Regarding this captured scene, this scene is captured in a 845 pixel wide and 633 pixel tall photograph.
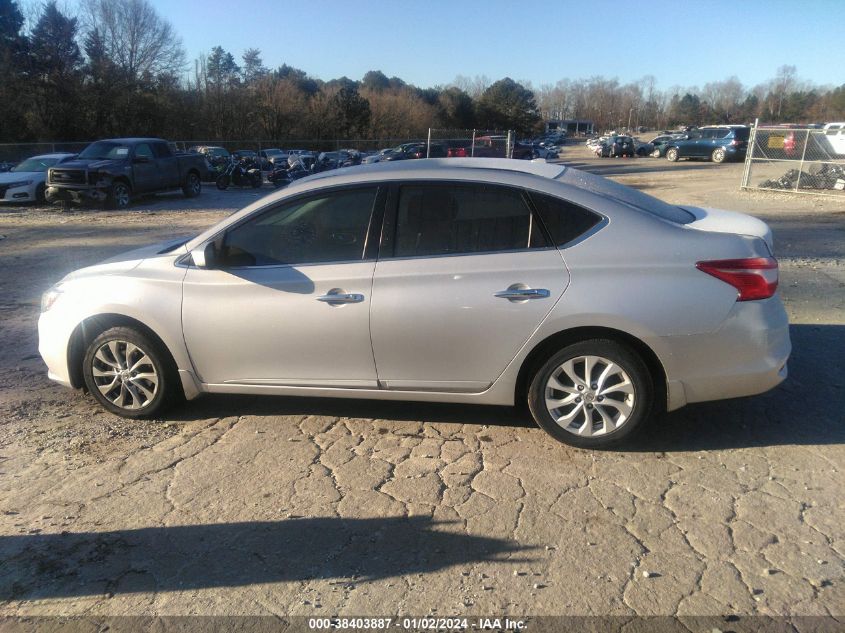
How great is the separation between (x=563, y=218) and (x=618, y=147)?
176 ft

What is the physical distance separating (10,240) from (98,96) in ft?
117

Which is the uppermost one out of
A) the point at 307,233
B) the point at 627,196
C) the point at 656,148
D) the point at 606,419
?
the point at 627,196

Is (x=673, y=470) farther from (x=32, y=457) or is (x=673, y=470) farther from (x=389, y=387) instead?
(x=32, y=457)

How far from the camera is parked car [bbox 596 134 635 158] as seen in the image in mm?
53812

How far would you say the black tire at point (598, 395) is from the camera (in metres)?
4.00

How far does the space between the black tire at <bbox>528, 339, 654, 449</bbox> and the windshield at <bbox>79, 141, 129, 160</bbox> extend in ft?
60.1

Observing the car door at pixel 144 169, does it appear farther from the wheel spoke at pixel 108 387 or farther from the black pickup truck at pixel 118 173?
the wheel spoke at pixel 108 387

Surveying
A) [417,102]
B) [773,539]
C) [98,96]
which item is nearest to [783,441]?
[773,539]

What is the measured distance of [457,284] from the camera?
4.10 meters

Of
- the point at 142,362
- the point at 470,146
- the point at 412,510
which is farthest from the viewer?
the point at 470,146

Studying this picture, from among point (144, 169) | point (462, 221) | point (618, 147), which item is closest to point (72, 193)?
point (144, 169)

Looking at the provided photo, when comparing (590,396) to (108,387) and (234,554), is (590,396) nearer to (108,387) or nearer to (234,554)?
(234,554)

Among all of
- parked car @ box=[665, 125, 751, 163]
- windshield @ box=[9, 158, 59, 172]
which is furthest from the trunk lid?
parked car @ box=[665, 125, 751, 163]

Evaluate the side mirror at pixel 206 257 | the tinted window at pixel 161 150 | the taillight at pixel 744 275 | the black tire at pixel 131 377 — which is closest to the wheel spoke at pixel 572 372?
the taillight at pixel 744 275
